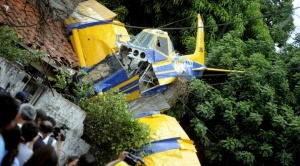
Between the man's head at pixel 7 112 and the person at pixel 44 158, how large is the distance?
1.27 feet

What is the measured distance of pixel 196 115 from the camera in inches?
567

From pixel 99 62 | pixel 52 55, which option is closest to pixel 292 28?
pixel 99 62

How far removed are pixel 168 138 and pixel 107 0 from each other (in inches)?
294

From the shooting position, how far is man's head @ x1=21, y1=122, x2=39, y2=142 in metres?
4.82

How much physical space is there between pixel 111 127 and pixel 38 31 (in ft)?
10.3

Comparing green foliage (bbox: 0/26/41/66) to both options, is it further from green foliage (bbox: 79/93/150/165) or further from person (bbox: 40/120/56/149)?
person (bbox: 40/120/56/149)

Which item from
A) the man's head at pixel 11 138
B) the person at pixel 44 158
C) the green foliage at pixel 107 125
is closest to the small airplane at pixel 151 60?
the green foliage at pixel 107 125

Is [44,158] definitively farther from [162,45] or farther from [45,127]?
[162,45]

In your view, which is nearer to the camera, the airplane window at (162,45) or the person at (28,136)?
the person at (28,136)

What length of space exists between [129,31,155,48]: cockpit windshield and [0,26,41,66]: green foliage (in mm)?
3838

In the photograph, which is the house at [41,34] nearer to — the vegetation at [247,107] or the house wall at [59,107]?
the house wall at [59,107]

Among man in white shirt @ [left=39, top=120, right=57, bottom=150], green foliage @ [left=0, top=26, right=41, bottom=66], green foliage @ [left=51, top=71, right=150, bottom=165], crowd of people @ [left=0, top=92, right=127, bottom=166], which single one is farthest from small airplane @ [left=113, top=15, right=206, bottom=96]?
crowd of people @ [left=0, top=92, right=127, bottom=166]

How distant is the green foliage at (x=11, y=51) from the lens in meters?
9.29

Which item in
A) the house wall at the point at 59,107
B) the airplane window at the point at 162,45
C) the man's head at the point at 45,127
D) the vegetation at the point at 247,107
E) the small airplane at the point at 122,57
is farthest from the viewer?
the vegetation at the point at 247,107
